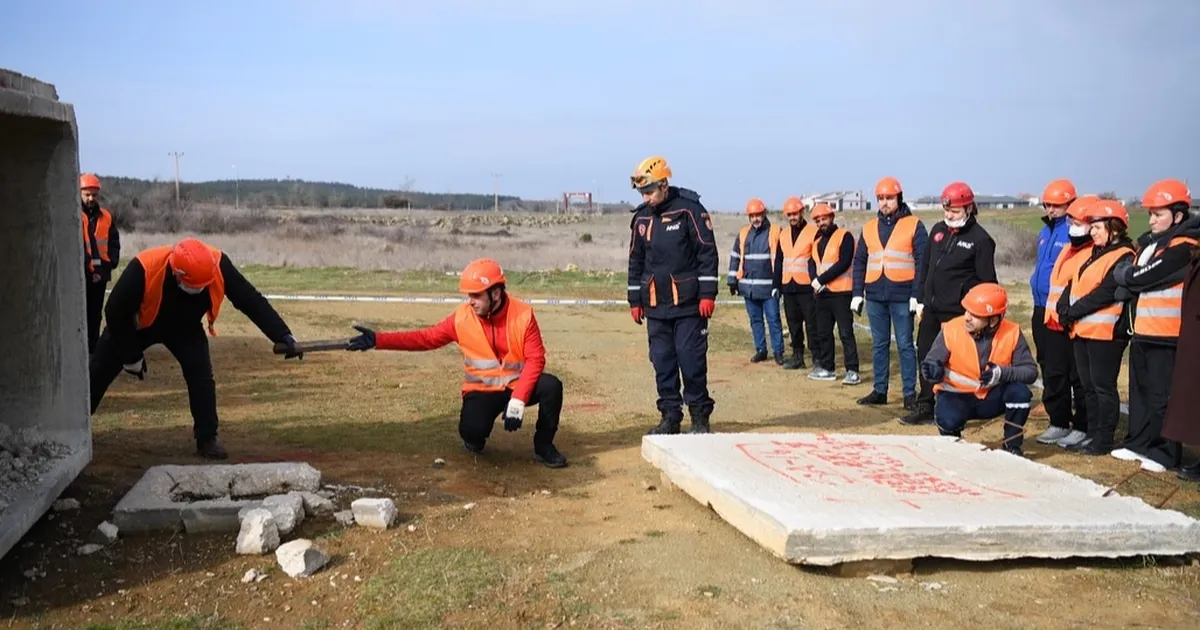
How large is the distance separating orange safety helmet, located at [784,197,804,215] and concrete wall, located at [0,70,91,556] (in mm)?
8496

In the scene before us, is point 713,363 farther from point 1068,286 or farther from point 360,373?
point 1068,286

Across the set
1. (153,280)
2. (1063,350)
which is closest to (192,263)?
(153,280)

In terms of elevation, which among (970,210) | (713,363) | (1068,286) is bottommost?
(713,363)

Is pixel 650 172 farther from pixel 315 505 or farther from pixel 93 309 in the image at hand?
pixel 93 309

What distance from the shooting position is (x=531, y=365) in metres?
6.98

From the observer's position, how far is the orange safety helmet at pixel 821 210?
464 inches

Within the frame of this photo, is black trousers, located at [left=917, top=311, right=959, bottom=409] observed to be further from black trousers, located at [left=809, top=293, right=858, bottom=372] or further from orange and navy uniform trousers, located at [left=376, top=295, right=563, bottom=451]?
orange and navy uniform trousers, located at [left=376, top=295, right=563, bottom=451]

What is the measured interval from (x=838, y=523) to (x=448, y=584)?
1.87m

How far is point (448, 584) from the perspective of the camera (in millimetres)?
4746

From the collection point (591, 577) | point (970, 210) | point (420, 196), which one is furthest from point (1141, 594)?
point (420, 196)

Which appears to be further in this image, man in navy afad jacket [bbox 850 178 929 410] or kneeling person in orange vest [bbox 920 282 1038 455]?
man in navy afad jacket [bbox 850 178 929 410]

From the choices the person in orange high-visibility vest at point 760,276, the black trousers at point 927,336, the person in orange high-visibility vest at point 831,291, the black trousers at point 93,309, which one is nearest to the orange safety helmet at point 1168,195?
the black trousers at point 927,336

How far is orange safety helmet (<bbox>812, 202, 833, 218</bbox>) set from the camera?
38.7 ft

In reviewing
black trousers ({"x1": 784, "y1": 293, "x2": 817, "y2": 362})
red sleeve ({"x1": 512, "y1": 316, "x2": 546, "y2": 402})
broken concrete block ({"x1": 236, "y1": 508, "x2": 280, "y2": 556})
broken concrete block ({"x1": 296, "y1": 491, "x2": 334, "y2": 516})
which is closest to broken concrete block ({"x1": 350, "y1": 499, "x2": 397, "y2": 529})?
broken concrete block ({"x1": 296, "y1": 491, "x2": 334, "y2": 516})
